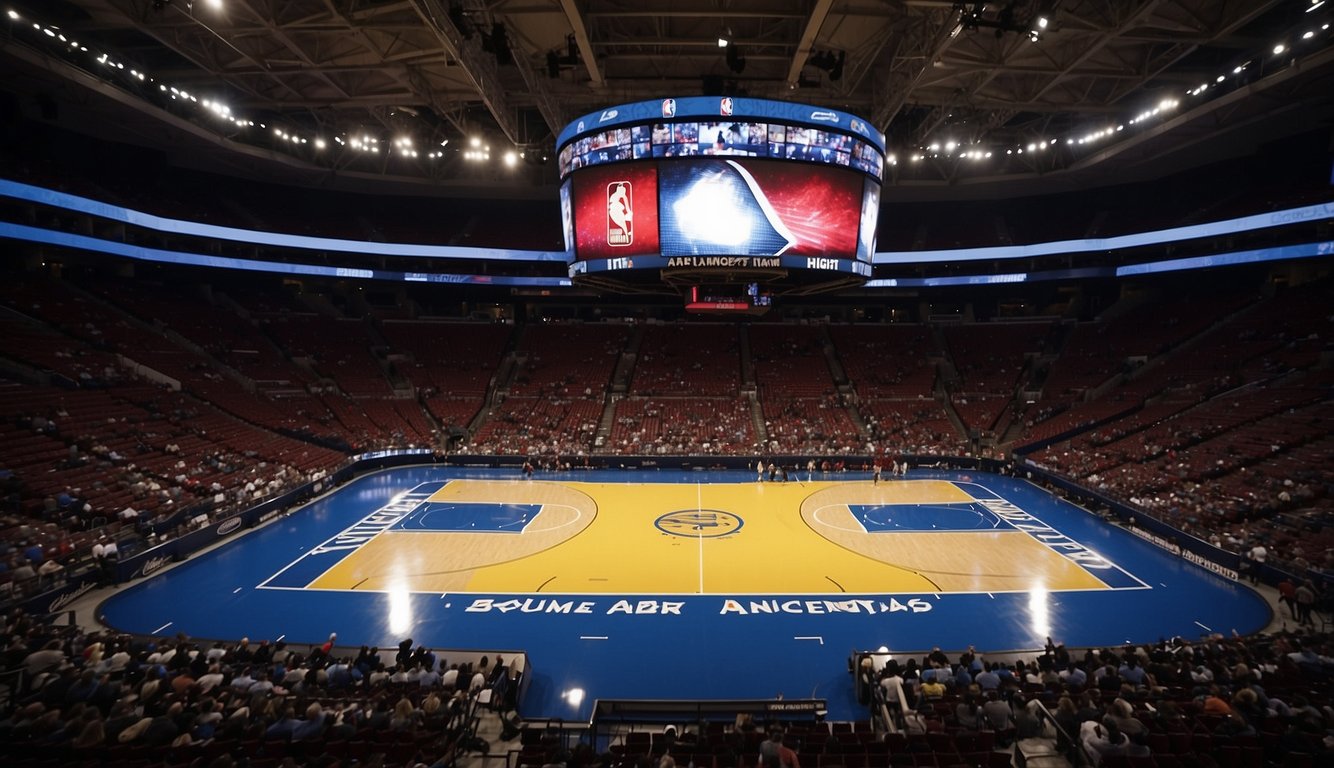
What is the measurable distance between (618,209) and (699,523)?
1201cm

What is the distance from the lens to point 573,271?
1702cm

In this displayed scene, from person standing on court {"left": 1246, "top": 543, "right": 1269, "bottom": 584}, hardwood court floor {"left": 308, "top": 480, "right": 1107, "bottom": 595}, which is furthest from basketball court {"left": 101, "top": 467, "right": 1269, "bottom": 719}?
person standing on court {"left": 1246, "top": 543, "right": 1269, "bottom": 584}

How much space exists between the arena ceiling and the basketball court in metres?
15.4

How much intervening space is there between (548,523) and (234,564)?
32.0ft

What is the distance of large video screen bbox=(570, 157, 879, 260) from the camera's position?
15.2 m

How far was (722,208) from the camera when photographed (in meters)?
15.3

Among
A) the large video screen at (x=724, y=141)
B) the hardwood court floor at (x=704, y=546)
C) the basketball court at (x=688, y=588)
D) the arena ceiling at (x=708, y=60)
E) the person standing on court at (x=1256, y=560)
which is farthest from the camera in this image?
the arena ceiling at (x=708, y=60)

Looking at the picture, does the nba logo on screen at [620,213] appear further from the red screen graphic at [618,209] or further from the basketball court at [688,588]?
the basketball court at [688,588]

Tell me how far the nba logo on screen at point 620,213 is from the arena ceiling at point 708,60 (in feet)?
17.6

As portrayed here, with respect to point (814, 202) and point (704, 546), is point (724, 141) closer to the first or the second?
point (814, 202)

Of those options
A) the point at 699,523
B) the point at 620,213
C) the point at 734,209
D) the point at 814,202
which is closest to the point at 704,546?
the point at 699,523

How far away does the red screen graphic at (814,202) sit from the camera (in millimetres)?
15367

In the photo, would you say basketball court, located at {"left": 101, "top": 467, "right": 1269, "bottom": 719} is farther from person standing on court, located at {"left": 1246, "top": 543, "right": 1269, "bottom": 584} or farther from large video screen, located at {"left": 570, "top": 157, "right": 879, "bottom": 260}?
large video screen, located at {"left": 570, "top": 157, "right": 879, "bottom": 260}

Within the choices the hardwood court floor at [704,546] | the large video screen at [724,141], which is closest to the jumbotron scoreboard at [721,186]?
the large video screen at [724,141]
